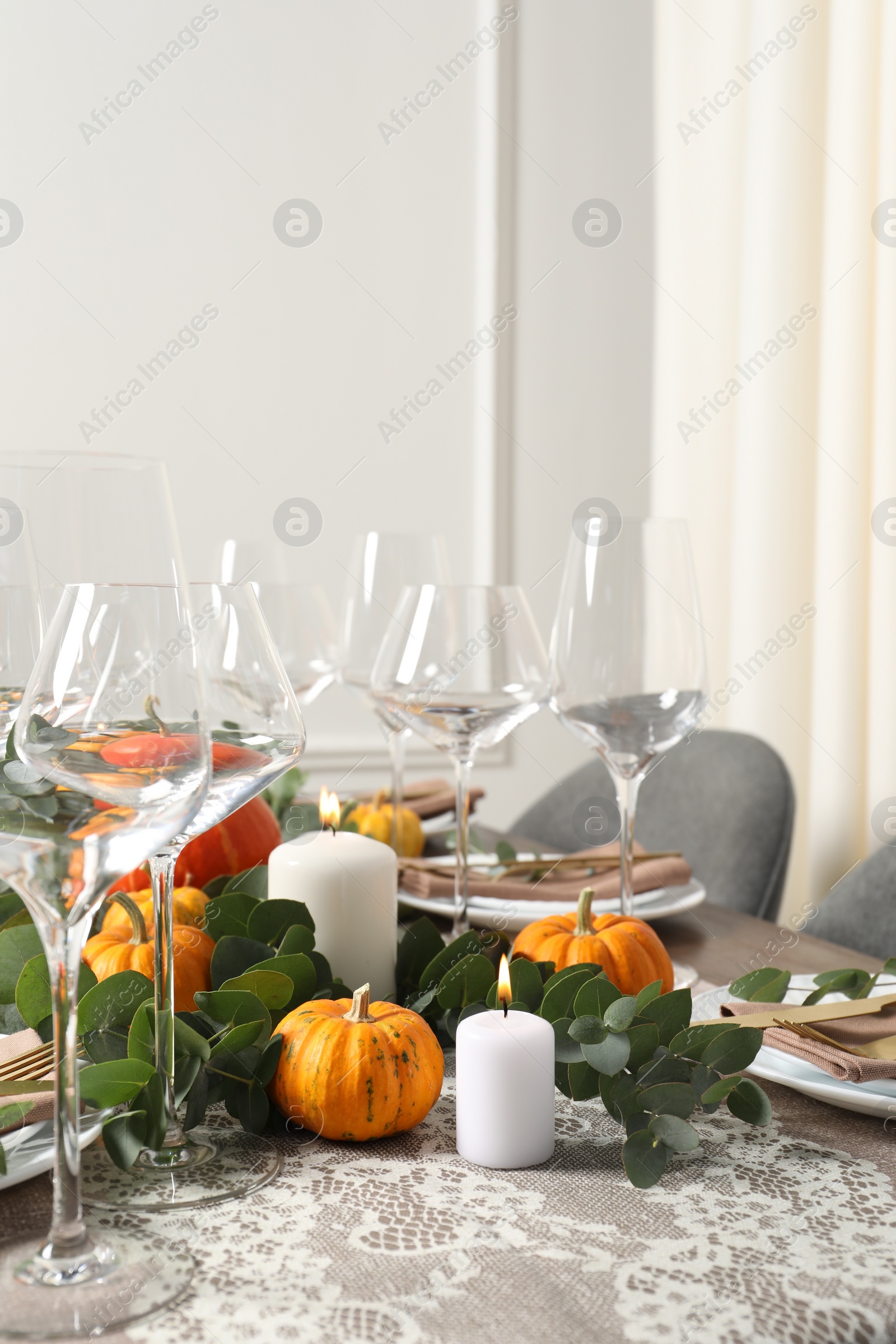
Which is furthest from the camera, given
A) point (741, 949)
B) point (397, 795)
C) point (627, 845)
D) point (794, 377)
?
point (794, 377)

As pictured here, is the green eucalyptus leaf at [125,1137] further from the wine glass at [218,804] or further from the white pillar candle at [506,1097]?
the white pillar candle at [506,1097]

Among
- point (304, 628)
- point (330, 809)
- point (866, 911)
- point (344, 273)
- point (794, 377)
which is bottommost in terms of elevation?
point (866, 911)

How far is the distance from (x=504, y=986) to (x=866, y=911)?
32.4 inches

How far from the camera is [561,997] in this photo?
2.13ft

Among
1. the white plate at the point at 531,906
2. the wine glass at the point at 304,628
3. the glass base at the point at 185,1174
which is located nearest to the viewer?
the glass base at the point at 185,1174

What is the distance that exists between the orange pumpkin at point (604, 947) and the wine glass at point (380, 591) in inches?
17.1

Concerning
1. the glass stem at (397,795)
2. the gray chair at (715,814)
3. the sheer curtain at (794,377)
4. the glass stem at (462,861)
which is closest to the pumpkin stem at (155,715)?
the glass stem at (462,861)

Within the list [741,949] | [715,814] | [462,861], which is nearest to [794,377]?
[715,814]

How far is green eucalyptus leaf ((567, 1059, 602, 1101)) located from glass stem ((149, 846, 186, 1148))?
7.8 inches

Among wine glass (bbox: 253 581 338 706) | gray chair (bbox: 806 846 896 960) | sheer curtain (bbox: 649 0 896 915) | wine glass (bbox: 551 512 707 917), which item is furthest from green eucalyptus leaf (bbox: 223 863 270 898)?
sheer curtain (bbox: 649 0 896 915)

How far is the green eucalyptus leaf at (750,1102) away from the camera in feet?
1.96

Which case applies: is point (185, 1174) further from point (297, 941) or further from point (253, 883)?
point (253, 883)

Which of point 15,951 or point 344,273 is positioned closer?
point 15,951

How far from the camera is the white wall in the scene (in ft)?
8.15
